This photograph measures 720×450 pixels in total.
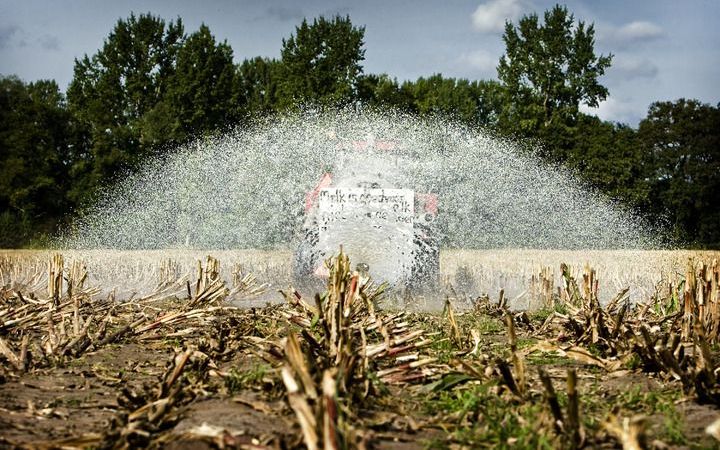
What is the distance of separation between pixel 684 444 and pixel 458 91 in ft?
164

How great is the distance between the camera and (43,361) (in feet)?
14.4

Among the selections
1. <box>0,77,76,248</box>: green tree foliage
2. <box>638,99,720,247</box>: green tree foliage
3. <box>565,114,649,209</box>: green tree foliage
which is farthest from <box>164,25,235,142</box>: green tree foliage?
<box>638,99,720,247</box>: green tree foliage

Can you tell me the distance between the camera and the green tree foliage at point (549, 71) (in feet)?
142

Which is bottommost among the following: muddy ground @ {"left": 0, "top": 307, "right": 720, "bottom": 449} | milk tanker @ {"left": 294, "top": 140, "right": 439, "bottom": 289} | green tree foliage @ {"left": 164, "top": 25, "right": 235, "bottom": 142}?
muddy ground @ {"left": 0, "top": 307, "right": 720, "bottom": 449}

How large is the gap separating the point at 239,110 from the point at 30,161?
11693 millimetres

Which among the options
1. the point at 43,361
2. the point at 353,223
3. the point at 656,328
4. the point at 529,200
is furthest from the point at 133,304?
the point at 529,200

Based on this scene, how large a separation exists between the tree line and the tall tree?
60 mm

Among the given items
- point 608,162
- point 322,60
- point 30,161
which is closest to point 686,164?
point 608,162

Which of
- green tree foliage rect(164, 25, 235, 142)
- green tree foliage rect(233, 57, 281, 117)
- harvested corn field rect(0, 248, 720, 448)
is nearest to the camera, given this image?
harvested corn field rect(0, 248, 720, 448)

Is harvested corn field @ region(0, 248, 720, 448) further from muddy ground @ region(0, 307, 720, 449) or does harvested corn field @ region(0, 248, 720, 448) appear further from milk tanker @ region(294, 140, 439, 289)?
milk tanker @ region(294, 140, 439, 289)

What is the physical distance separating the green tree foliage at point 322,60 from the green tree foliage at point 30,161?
1302 cm

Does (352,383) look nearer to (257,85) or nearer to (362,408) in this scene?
(362,408)

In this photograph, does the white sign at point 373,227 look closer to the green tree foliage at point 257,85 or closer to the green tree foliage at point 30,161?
the green tree foliage at point 30,161

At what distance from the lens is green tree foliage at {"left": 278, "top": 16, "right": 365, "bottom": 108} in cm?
4078
